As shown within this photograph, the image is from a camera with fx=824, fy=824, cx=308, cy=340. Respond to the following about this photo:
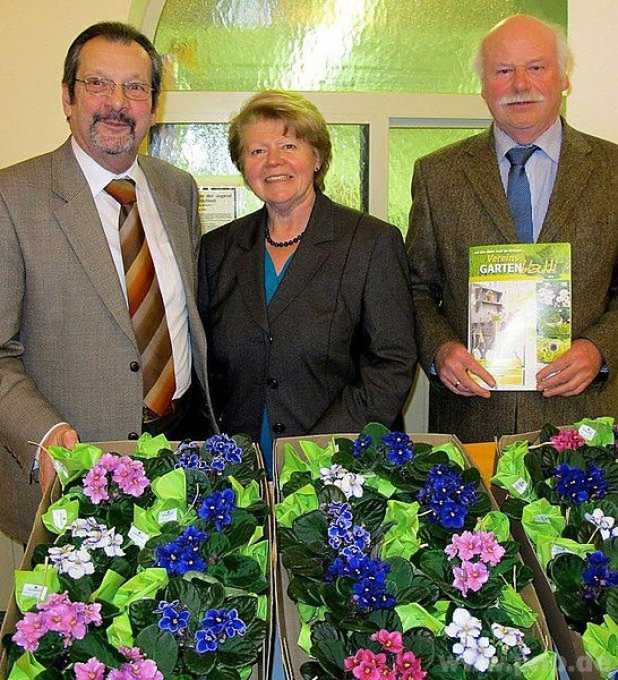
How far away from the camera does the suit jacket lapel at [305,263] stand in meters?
1.99

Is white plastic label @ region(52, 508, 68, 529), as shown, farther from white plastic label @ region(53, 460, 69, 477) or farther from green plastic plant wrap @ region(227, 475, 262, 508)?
green plastic plant wrap @ region(227, 475, 262, 508)

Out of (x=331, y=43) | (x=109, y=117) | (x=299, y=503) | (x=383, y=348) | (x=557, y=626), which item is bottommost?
(x=557, y=626)

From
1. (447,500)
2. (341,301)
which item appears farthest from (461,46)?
(447,500)

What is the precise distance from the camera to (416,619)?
0.94 m

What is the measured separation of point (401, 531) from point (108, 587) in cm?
38

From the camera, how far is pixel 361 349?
6.69 ft

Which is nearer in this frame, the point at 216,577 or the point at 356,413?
the point at 216,577

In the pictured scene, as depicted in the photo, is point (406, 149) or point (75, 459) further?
point (406, 149)

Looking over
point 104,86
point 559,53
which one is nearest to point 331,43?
point 559,53

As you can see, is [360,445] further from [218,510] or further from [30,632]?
[30,632]

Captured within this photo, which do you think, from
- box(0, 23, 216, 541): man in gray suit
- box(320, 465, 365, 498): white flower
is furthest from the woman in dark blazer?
box(320, 465, 365, 498): white flower

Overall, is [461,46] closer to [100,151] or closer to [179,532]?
[100,151]

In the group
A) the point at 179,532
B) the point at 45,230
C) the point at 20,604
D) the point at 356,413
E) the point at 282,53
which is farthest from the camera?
the point at 282,53

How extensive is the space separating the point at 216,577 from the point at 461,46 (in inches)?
110
